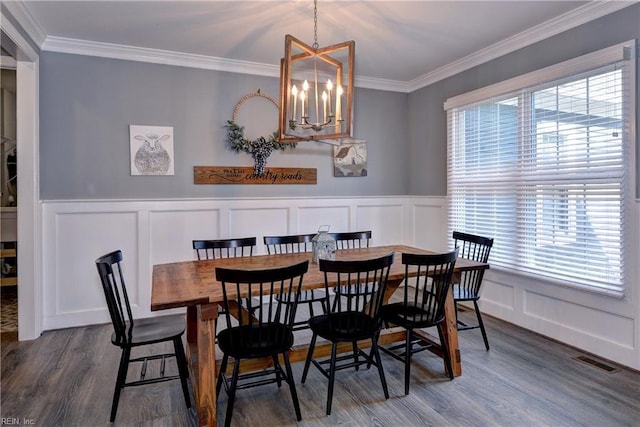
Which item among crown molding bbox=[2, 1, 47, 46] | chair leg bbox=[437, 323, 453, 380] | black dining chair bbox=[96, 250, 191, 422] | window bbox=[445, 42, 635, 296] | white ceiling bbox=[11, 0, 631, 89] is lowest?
chair leg bbox=[437, 323, 453, 380]

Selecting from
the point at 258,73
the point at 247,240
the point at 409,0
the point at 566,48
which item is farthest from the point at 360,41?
the point at 247,240

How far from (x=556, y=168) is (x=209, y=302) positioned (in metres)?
2.96

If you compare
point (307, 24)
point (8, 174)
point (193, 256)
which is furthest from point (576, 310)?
point (8, 174)

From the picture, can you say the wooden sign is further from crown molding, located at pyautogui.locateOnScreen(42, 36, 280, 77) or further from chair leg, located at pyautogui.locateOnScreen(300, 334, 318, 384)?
chair leg, located at pyautogui.locateOnScreen(300, 334, 318, 384)

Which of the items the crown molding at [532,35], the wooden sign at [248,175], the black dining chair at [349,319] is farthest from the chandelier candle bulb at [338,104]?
the crown molding at [532,35]

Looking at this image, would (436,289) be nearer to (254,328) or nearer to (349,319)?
(349,319)

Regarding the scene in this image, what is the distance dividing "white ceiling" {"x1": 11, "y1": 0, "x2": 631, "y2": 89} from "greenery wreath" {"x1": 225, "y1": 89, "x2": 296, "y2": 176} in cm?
67

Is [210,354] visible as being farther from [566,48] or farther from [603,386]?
[566,48]

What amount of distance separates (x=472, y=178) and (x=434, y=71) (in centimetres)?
137

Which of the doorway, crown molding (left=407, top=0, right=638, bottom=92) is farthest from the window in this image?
the doorway

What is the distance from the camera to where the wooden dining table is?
2033 mm

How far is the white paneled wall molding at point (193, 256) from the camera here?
2.93 metres

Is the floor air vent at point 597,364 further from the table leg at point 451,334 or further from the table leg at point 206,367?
the table leg at point 206,367

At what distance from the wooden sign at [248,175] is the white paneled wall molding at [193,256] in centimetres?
21
